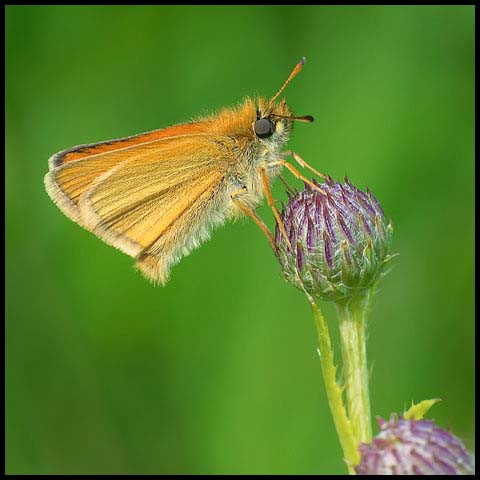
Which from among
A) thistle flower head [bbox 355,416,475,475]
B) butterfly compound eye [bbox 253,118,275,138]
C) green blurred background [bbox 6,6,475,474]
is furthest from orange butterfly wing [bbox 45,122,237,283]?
thistle flower head [bbox 355,416,475,475]

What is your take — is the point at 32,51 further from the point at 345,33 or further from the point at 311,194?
the point at 311,194

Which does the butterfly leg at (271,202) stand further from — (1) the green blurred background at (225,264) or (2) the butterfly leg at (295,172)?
(1) the green blurred background at (225,264)

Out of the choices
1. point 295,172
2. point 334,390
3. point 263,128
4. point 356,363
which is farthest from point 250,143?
point 334,390

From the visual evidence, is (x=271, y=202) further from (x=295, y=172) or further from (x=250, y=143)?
(x=250, y=143)

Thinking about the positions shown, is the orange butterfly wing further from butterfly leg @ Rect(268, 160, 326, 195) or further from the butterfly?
butterfly leg @ Rect(268, 160, 326, 195)

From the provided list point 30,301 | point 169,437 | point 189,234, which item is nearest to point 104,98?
point 30,301

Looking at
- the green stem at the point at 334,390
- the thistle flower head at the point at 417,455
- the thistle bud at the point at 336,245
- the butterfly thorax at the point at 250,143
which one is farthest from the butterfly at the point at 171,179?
the thistle flower head at the point at 417,455
